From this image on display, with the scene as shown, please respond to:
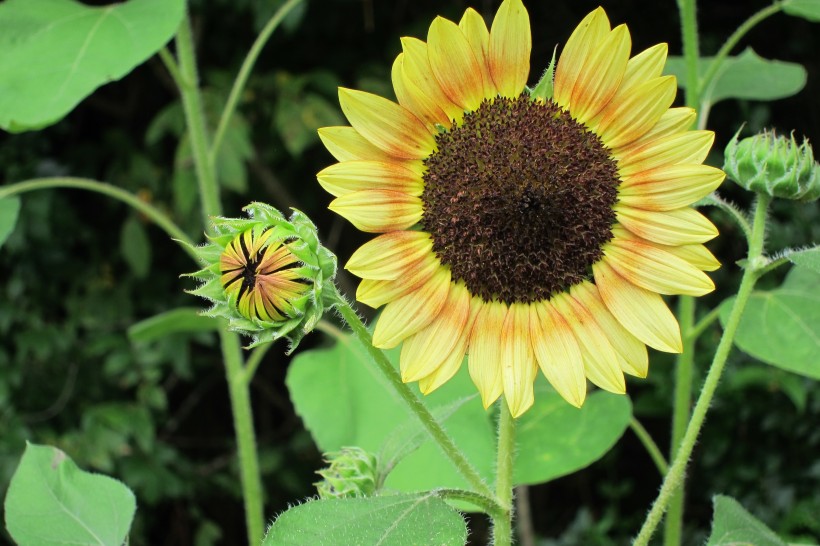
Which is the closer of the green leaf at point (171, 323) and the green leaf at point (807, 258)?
the green leaf at point (807, 258)

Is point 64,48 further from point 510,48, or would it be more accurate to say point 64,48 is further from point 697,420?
point 697,420

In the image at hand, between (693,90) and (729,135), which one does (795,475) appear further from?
(693,90)

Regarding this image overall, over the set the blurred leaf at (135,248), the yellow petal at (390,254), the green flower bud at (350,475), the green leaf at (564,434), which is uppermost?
the yellow petal at (390,254)

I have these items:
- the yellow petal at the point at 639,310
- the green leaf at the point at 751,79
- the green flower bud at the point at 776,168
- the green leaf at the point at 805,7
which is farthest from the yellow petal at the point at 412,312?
the green leaf at the point at 751,79

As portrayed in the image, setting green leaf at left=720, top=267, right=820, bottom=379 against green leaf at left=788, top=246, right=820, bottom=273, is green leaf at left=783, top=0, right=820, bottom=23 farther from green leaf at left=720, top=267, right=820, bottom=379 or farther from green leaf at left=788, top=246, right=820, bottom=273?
green leaf at left=788, top=246, right=820, bottom=273

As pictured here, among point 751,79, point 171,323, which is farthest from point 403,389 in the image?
point 751,79

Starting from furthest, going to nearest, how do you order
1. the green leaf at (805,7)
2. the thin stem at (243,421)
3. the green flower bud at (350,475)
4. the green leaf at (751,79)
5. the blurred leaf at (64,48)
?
the green leaf at (751,79), the thin stem at (243,421), the green leaf at (805,7), the blurred leaf at (64,48), the green flower bud at (350,475)

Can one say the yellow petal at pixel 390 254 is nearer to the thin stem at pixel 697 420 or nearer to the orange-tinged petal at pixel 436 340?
the orange-tinged petal at pixel 436 340
